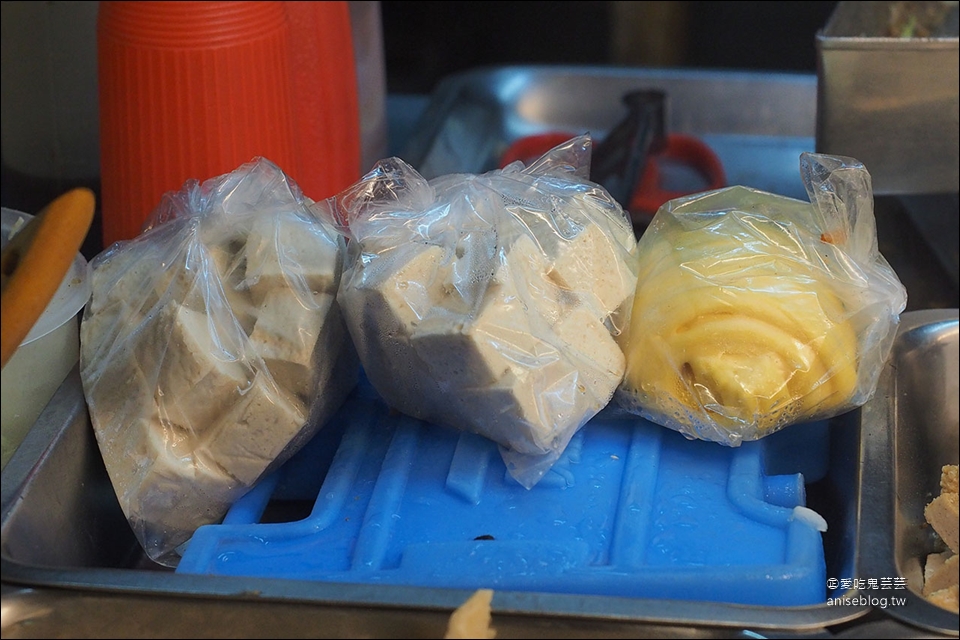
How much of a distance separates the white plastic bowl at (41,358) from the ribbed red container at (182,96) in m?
0.21

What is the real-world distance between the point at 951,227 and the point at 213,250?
1.01 meters

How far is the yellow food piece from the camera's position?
2.19ft

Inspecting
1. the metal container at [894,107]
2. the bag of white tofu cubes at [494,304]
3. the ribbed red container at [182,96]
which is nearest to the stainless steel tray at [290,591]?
the bag of white tofu cubes at [494,304]

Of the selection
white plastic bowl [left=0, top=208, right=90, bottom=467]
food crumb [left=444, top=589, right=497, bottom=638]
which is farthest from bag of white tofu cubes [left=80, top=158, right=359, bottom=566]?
food crumb [left=444, top=589, right=497, bottom=638]

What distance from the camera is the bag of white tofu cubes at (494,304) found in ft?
2.09

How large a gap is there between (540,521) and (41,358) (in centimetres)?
38

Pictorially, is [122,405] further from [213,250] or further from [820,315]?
[820,315]

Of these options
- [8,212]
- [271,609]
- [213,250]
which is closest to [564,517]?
[271,609]

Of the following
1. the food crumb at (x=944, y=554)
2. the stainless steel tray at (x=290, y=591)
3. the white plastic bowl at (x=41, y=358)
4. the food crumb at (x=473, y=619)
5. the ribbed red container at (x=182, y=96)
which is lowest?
the food crumb at (x=944, y=554)

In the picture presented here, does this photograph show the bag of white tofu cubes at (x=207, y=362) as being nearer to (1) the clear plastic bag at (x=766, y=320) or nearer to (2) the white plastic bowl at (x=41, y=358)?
(2) the white plastic bowl at (x=41, y=358)

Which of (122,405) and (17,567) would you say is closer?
(17,567)

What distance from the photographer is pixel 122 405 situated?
69 centimetres

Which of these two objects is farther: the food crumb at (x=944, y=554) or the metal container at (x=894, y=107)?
the metal container at (x=894, y=107)

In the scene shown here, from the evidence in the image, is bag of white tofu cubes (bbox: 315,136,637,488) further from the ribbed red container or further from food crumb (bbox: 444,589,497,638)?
the ribbed red container
